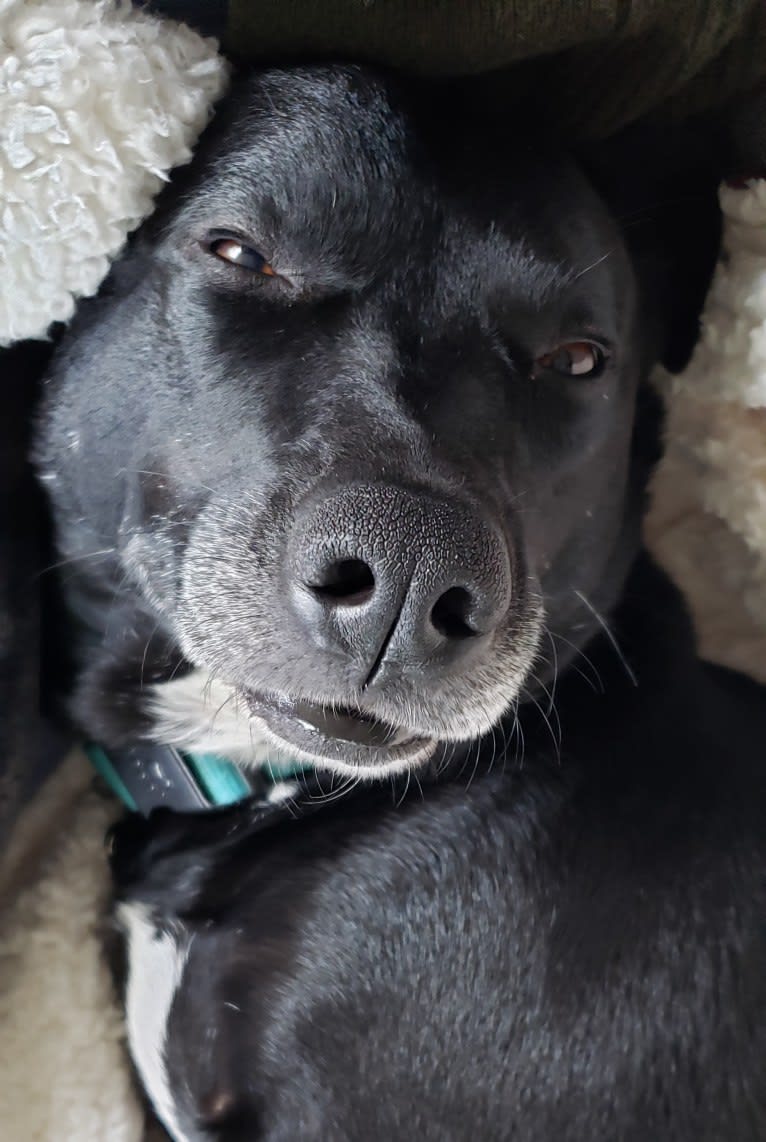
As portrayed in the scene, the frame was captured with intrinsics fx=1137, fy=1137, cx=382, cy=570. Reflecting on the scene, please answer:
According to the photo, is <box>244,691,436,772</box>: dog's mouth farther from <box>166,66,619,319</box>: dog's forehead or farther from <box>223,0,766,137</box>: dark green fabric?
<box>223,0,766,137</box>: dark green fabric

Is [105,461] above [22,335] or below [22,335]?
below

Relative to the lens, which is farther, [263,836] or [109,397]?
[263,836]

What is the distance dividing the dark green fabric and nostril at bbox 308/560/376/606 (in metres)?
0.51

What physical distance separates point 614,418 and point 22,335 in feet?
2.17

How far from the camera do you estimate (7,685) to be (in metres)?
1.31

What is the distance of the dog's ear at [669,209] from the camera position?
1.36m

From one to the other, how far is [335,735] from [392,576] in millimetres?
243

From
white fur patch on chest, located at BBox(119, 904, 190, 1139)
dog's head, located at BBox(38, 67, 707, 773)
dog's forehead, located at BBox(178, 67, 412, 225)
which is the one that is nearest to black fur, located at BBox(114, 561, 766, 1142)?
white fur patch on chest, located at BBox(119, 904, 190, 1139)

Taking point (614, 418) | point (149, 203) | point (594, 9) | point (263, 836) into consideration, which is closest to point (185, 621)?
point (263, 836)

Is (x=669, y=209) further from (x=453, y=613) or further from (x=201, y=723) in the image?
(x=201, y=723)

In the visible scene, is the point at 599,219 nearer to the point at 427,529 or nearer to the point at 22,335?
the point at 427,529

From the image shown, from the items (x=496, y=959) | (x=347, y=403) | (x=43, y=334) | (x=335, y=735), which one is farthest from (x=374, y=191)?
(x=496, y=959)

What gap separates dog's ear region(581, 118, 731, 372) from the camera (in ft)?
4.45

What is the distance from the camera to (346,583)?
97cm
